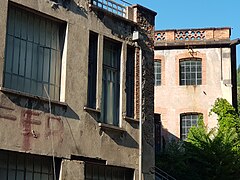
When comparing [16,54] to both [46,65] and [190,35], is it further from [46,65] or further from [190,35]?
[190,35]

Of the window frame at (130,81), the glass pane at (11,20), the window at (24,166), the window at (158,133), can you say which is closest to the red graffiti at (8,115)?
the window at (24,166)

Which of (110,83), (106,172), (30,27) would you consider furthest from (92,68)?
(106,172)

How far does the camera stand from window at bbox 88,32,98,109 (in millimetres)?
16344

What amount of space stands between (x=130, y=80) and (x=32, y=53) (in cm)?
431

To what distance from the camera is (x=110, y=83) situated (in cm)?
1722

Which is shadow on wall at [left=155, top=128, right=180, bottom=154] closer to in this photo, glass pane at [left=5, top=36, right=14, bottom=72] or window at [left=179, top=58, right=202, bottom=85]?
window at [left=179, top=58, right=202, bottom=85]

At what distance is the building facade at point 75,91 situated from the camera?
1400cm

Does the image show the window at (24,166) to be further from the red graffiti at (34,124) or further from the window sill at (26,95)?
the window sill at (26,95)

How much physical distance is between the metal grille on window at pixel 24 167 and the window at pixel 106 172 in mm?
A: 1551

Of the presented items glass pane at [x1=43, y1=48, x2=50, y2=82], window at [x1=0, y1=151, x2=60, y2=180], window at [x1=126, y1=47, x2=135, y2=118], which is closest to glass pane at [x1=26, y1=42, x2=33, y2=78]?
glass pane at [x1=43, y1=48, x2=50, y2=82]

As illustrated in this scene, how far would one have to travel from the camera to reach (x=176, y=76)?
30.0 meters

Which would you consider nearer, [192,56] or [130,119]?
[130,119]

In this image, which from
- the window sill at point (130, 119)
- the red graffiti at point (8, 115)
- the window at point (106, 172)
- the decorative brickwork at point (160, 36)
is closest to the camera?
the red graffiti at point (8, 115)

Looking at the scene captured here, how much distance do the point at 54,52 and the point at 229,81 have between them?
619 inches
